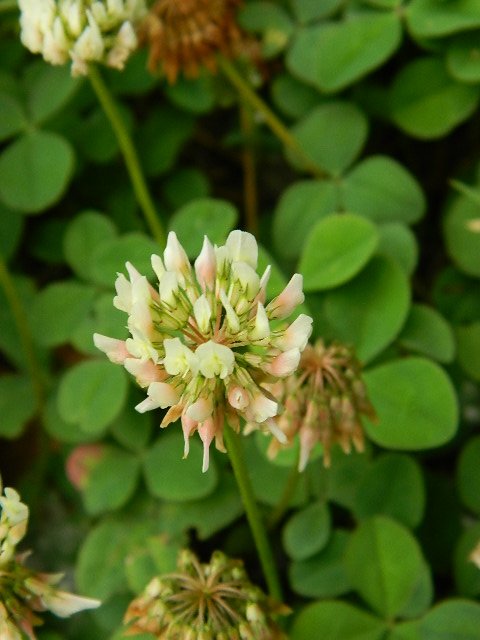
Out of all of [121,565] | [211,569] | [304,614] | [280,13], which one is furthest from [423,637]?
[280,13]

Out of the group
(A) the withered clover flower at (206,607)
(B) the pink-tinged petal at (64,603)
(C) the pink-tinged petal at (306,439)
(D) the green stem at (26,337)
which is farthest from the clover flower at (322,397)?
(D) the green stem at (26,337)

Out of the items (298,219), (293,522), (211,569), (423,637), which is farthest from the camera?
(298,219)

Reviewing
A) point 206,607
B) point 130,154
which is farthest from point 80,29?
point 206,607

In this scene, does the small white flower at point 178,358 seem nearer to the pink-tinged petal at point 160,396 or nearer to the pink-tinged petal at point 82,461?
the pink-tinged petal at point 160,396

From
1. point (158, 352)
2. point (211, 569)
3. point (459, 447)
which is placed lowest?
point (459, 447)

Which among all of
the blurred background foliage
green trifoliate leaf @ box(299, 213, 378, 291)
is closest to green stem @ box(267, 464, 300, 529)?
the blurred background foliage

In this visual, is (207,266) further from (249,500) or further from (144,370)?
(249,500)

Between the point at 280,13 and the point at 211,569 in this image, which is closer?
A: the point at 211,569

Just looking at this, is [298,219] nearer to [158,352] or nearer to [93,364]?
[93,364]
